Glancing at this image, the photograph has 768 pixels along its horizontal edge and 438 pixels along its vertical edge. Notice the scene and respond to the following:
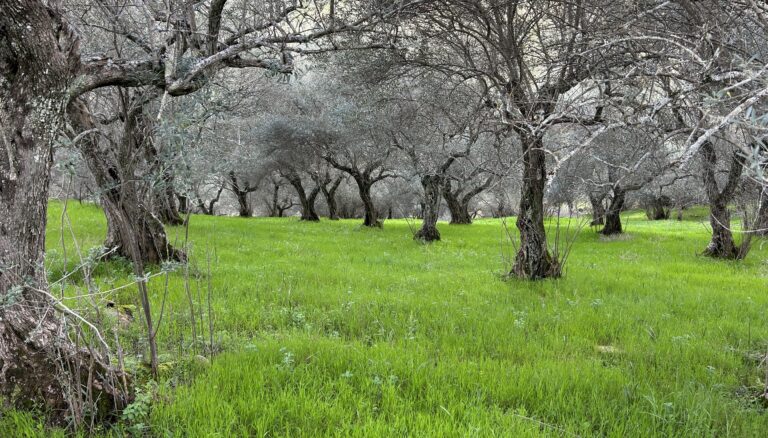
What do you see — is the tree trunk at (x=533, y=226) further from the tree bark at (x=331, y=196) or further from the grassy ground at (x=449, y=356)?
the tree bark at (x=331, y=196)

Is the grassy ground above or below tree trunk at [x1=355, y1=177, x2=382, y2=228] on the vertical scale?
below

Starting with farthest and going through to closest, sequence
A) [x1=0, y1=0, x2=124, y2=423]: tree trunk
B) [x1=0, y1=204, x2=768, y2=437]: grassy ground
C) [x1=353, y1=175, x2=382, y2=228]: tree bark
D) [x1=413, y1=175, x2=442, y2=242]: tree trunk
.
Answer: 1. [x1=353, y1=175, x2=382, y2=228]: tree bark
2. [x1=413, y1=175, x2=442, y2=242]: tree trunk
3. [x1=0, y1=204, x2=768, y2=437]: grassy ground
4. [x1=0, y1=0, x2=124, y2=423]: tree trunk

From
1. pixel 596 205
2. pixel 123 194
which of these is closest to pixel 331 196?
pixel 596 205

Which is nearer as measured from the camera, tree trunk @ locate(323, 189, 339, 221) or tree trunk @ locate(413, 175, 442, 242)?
tree trunk @ locate(413, 175, 442, 242)

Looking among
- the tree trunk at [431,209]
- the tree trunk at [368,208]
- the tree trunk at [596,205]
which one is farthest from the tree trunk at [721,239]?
the tree trunk at [368,208]

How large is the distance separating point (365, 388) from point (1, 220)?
318 cm

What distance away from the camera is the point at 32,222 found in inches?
139

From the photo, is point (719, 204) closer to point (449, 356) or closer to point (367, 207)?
point (449, 356)

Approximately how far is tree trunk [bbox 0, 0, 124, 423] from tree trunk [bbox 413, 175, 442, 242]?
52.6 feet

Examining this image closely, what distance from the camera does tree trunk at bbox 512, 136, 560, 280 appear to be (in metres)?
9.30

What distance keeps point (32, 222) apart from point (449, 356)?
4050mm

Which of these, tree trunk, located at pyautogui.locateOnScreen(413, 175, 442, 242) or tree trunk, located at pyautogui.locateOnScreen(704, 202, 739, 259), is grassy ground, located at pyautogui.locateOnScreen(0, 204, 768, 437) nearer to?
tree trunk, located at pyautogui.locateOnScreen(704, 202, 739, 259)

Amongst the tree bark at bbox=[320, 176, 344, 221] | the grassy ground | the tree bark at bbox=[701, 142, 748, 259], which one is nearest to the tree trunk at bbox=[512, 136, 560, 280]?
the grassy ground

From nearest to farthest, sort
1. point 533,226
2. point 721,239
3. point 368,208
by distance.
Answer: point 533,226, point 721,239, point 368,208
